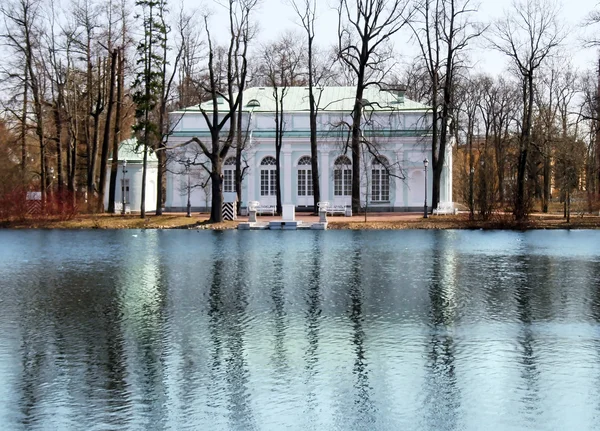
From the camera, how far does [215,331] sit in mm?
13422

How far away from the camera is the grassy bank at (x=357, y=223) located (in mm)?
43156

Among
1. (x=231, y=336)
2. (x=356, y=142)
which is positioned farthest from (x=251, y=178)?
(x=231, y=336)

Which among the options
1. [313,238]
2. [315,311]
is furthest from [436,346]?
[313,238]

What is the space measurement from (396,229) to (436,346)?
30.6m

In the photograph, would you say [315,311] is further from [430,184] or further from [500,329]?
[430,184]

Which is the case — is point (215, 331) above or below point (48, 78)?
below

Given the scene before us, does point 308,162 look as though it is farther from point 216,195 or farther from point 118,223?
point 118,223

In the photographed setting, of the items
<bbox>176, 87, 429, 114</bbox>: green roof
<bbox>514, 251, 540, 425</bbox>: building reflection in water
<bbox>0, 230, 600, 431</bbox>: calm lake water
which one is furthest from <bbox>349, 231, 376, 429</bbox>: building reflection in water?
<bbox>176, 87, 429, 114</bbox>: green roof

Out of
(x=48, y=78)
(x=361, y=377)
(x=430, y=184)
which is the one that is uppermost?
(x=48, y=78)

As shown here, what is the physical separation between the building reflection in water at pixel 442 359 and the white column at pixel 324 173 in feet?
118

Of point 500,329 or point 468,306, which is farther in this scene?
point 468,306

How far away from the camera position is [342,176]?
5759 cm

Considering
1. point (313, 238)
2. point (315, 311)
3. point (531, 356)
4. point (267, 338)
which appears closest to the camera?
point (531, 356)

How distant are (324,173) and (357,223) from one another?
13902 mm
